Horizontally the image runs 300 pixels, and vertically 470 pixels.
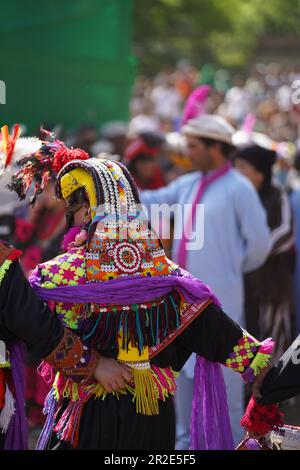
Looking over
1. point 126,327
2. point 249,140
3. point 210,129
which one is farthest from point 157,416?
point 249,140

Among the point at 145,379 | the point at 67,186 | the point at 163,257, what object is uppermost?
the point at 67,186

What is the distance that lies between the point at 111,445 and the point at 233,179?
2.51 meters

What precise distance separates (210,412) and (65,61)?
6.95m

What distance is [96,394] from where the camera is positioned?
3.29 m

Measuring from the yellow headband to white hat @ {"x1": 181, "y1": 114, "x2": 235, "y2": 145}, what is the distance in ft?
7.80

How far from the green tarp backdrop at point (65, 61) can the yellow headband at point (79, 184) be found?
5.91 metres

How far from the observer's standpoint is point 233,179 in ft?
17.8

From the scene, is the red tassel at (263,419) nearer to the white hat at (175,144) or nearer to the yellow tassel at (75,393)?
the yellow tassel at (75,393)

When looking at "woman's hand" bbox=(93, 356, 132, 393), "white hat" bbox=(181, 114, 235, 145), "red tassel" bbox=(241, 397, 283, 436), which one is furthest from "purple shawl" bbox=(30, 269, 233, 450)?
"white hat" bbox=(181, 114, 235, 145)

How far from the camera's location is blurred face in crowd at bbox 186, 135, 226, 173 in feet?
18.2

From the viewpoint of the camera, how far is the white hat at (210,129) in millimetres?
5578

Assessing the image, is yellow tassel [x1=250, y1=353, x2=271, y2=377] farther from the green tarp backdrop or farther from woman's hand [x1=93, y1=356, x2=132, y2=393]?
the green tarp backdrop

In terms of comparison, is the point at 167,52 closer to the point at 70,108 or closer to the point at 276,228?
the point at 70,108

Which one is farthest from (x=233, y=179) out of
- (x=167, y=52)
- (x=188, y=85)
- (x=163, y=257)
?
(x=167, y=52)
